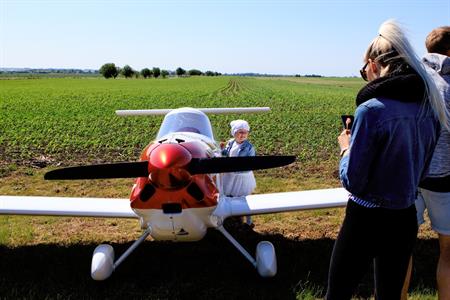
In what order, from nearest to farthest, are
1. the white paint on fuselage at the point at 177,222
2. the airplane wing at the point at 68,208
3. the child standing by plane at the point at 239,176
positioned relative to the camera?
the white paint on fuselage at the point at 177,222
the airplane wing at the point at 68,208
the child standing by plane at the point at 239,176

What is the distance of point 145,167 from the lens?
12.5 feet

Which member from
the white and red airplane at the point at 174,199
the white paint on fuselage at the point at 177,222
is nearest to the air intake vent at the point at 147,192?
the white and red airplane at the point at 174,199

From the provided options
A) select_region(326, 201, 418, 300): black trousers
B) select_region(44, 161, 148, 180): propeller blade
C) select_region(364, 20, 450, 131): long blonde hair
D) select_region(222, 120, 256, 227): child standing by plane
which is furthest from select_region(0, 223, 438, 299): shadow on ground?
select_region(364, 20, 450, 131): long blonde hair

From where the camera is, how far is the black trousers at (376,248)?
2.18m

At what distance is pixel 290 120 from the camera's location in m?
18.2

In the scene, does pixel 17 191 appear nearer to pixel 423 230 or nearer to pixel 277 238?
pixel 277 238

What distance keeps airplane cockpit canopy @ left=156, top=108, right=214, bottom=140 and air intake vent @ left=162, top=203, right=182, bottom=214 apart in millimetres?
1363

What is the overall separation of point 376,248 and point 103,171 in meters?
2.50

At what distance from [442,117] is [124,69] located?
13492cm

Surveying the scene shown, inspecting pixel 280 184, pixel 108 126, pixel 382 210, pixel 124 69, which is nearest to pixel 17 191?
pixel 280 184

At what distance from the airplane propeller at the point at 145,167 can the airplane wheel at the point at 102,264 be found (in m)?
0.88

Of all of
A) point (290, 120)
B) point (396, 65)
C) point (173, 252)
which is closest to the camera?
point (396, 65)

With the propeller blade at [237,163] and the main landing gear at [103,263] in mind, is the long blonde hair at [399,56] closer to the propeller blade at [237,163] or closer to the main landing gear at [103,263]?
the propeller blade at [237,163]

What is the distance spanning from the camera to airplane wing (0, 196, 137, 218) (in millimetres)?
4637
